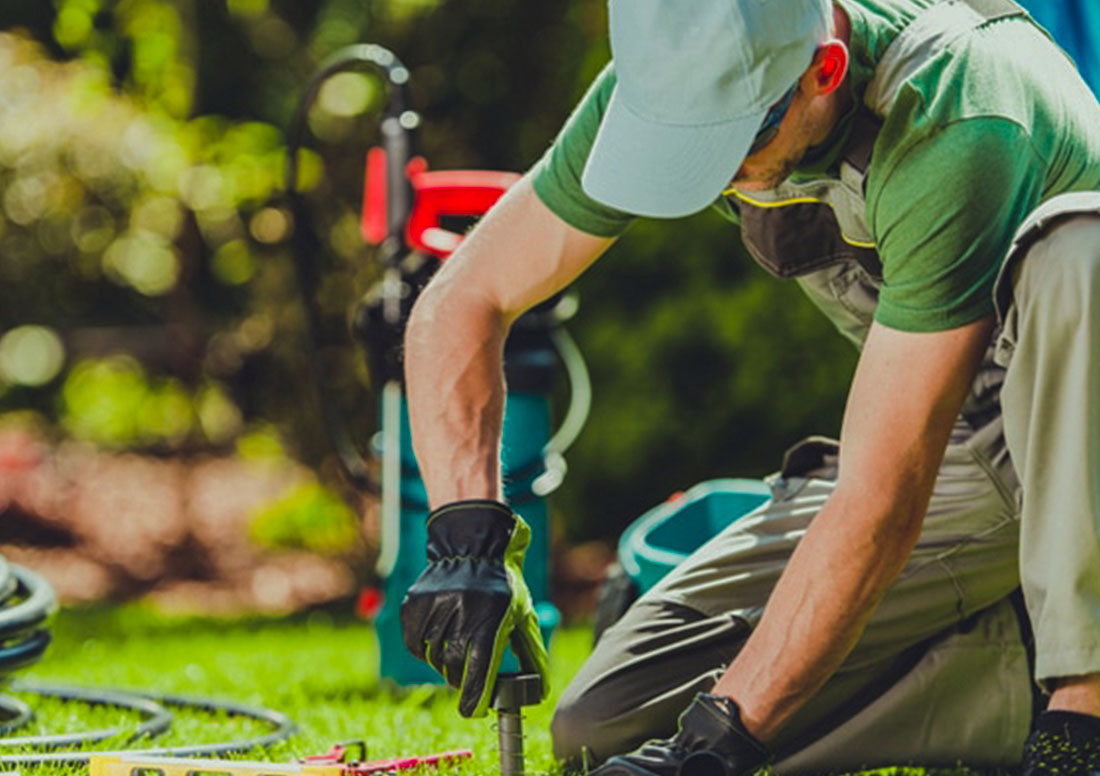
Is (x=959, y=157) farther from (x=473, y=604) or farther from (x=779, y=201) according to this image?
(x=473, y=604)

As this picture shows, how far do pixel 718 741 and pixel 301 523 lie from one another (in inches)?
179

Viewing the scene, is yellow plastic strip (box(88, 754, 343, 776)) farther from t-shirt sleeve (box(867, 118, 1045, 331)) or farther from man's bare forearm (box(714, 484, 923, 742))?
t-shirt sleeve (box(867, 118, 1045, 331))

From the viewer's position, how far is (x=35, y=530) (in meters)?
6.56

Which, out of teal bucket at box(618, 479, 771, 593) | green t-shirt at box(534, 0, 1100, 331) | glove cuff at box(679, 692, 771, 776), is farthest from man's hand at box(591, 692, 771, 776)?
teal bucket at box(618, 479, 771, 593)

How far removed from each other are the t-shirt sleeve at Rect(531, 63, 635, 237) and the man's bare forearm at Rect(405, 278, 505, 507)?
20 centimetres

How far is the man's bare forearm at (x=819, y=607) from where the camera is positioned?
2.16 meters

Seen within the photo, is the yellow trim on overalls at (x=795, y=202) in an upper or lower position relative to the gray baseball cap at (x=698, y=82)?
lower

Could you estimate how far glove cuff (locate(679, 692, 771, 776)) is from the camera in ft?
7.06

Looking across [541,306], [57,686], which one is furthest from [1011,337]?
[57,686]

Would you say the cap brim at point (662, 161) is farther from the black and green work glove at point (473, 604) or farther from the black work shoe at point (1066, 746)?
the black work shoe at point (1066, 746)

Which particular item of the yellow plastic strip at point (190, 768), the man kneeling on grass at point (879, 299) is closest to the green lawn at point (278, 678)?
the yellow plastic strip at point (190, 768)

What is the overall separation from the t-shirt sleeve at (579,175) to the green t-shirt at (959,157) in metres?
0.31

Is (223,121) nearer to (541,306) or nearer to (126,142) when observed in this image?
(126,142)

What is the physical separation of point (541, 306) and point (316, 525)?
118 inches
